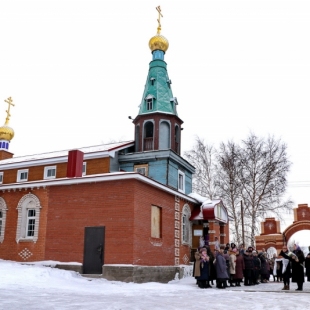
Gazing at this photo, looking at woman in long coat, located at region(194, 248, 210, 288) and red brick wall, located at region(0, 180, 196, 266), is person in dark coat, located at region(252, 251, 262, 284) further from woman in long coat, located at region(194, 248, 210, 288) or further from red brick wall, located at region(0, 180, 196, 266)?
red brick wall, located at region(0, 180, 196, 266)

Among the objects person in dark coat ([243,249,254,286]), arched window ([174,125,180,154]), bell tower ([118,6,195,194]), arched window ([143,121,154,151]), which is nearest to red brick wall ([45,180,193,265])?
person in dark coat ([243,249,254,286])

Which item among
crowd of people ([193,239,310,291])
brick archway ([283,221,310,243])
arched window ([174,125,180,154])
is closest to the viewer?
crowd of people ([193,239,310,291])

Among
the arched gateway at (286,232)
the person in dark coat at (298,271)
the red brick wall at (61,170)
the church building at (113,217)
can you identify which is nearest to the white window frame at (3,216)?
the church building at (113,217)

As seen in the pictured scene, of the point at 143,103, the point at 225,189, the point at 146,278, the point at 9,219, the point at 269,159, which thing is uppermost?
the point at 143,103

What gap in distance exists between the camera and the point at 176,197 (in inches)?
814

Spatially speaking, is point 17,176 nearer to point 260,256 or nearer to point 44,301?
point 260,256

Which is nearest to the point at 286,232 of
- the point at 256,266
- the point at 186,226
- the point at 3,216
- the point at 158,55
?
the point at 186,226

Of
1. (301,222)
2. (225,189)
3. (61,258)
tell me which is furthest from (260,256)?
(301,222)

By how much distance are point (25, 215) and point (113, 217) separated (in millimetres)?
5108

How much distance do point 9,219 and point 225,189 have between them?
17.6m

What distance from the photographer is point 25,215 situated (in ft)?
62.9

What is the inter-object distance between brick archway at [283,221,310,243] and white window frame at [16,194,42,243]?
28791 mm

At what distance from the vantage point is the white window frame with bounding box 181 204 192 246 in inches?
848

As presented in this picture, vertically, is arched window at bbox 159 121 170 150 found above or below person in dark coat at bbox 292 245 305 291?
above
